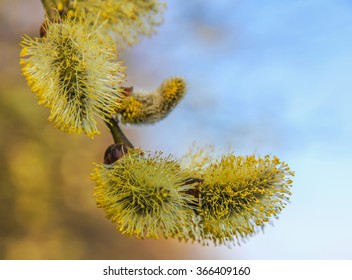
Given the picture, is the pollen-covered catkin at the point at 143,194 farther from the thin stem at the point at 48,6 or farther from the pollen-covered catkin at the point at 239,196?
the thin stem at the point at 48,6

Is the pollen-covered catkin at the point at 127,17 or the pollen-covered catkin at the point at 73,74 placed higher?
the pollen-covered catkin at the point at 127,17

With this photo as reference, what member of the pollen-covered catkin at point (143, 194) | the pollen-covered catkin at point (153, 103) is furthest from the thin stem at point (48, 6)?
the pollen-covered catkin at point (143, 194)

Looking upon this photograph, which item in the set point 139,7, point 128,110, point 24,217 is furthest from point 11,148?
point 128,110

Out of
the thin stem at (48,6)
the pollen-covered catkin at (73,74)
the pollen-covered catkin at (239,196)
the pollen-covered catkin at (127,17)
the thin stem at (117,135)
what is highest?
the pollen-covered catkin at (127,17)

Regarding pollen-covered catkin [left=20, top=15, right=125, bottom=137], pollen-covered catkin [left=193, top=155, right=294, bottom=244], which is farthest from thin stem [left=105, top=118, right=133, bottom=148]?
pollen-covered catkin [left=193, top=155, right=294, bottom=244]

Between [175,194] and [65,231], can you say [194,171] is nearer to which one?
[175,194]

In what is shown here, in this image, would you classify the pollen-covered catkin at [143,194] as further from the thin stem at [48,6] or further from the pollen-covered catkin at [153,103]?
the thin stem at [48,6]

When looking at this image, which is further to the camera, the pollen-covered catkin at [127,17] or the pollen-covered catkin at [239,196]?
the pollen-covered catkin at [127,17]

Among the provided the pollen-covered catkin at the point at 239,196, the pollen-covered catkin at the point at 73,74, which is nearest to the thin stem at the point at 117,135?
the pollen-covered catkin at the point at 73,74
